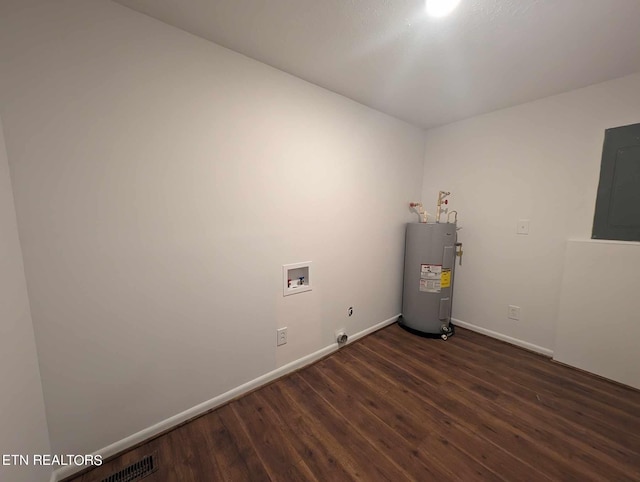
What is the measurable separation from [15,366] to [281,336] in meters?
1.30

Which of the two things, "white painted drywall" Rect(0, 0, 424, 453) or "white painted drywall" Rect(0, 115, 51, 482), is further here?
"white painted drywall" Rect(0, 0, 424, 453)

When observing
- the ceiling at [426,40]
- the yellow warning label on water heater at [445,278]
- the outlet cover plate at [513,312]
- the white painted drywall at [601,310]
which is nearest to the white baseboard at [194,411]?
the yellow warning label on water heater at [445,278]

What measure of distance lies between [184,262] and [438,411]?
187 centimetres

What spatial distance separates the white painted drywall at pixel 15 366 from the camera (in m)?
0.78

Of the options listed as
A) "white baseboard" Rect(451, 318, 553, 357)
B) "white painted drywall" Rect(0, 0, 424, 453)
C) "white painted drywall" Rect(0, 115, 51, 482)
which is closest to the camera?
"white painted drywall" Rect(0, 115, 51, 482)

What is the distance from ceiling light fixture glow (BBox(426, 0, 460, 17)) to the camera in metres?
1.08

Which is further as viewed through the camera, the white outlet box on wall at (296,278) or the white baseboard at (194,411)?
the white outlet box on wall at (296,278)

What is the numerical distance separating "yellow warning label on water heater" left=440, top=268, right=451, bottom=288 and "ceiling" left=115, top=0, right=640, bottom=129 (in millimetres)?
1633

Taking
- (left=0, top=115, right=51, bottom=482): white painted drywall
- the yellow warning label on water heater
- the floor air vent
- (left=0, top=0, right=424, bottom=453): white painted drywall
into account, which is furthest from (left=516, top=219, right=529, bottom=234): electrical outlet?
(left=0, top=115, right=51, bottom=482): white painted drywall

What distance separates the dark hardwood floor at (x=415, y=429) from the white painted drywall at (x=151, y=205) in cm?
27

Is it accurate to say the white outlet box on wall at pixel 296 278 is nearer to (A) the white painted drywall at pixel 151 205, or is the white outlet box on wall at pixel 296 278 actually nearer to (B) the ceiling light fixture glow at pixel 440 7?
(A) the white painted drywall at pixel 151 205

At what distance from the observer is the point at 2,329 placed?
79cm

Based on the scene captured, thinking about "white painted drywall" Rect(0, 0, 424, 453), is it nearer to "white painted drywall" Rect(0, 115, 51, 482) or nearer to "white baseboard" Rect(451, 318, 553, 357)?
"white painted drywall" Rect(0, 115, 51, 482)

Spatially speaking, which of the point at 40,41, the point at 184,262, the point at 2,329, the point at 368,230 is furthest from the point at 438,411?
the point at 40,41
